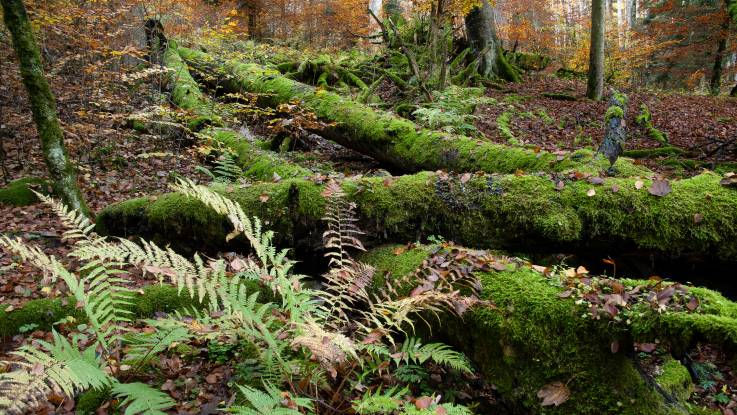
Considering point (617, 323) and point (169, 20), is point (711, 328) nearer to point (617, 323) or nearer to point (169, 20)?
point (617, 323)

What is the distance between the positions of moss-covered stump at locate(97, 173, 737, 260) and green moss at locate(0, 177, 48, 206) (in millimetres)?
2950

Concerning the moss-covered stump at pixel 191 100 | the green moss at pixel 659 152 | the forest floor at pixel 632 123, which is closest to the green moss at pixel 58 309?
the moss-covered stump at pixel 191 100

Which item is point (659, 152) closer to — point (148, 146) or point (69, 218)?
point (69, 218)

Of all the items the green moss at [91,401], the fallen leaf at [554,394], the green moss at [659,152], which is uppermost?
the green moss at [659,152]

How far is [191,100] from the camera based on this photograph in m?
10.1

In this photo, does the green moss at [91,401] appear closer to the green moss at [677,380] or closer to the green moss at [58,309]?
the green moss at [58,309]

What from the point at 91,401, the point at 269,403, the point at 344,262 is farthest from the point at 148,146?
the point at 269,403

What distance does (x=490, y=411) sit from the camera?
3188 millimetres

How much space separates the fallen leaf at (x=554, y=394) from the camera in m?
2.79

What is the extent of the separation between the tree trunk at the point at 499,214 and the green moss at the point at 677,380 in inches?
40.9

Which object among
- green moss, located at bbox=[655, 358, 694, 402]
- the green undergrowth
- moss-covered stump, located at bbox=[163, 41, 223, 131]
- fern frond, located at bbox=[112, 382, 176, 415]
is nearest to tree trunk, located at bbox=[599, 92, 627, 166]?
green moss, located at bbox=[655, 358, 694, 402]

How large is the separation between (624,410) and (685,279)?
7.56ft

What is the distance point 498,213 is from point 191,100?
813cm

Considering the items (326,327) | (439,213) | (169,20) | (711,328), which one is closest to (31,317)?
(326,327)
